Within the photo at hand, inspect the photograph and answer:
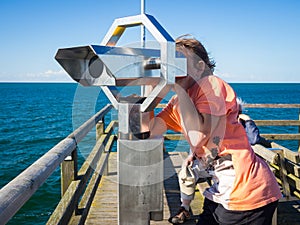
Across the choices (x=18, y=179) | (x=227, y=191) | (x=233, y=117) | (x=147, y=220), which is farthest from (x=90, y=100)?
(x=227, y=191)

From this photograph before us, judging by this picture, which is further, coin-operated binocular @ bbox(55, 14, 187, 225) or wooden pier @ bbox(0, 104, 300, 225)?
wooden pier @ bbox(0, 104, 300, 225)

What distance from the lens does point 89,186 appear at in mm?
3232

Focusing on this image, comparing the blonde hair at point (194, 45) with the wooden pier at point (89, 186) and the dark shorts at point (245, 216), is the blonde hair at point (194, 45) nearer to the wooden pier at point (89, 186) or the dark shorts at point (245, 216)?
the wooden pier at point (89, 186)

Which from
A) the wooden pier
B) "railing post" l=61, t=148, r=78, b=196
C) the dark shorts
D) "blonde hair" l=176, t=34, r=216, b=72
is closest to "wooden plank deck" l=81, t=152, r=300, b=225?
the wooden pier

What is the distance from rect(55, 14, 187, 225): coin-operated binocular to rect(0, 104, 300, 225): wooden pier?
4.9 inches

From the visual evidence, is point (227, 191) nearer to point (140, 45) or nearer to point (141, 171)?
point (141, 171)

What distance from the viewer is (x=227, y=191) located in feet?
4.62

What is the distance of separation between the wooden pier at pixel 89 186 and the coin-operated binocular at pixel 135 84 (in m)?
0.13

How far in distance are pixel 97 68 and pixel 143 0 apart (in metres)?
4.14

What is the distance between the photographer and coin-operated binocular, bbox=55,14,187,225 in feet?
2.77

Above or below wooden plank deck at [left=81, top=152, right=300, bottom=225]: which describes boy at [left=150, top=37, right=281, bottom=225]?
above

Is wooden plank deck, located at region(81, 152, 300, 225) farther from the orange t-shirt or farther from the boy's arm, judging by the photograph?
the boy's arm

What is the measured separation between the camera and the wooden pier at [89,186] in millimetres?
1214

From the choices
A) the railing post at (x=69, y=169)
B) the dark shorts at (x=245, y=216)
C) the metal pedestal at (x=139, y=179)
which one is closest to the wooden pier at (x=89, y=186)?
the railing post at (x=69, y=169)
